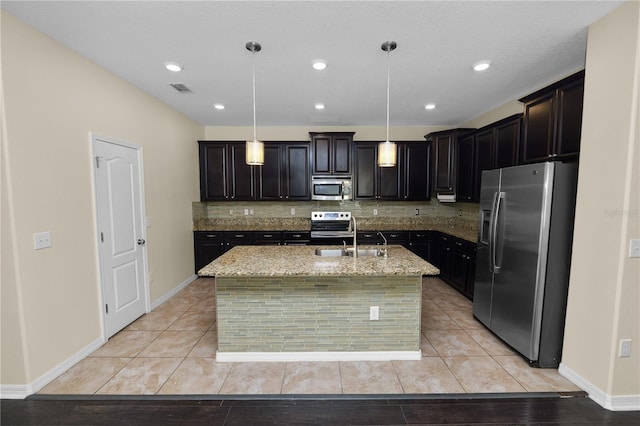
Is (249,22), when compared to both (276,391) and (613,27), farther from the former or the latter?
(276,391)

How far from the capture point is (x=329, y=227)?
5.00 metres

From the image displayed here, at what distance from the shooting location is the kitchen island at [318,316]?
2.50 metres

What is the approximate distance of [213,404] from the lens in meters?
2.01

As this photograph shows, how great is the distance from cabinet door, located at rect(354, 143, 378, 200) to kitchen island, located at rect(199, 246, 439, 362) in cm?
264

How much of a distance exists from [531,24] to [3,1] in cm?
363

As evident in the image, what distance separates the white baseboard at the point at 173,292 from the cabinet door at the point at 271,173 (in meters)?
1.86

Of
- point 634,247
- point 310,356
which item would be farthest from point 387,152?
point 310,356

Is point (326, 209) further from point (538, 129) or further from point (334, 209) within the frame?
point (538, 129)

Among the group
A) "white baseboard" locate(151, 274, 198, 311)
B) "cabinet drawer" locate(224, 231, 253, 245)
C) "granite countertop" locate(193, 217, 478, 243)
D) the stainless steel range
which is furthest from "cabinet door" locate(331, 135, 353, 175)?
"white baseboard" locate(151, 274, 198, 311)

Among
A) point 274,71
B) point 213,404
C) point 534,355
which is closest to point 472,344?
point 534,355

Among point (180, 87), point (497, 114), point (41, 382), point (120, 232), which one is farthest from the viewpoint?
point (497, 114)

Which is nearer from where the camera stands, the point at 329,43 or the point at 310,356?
the point at 329,43

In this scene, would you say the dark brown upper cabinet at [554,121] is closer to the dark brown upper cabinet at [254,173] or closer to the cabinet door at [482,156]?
the cabinet door at [482,156]

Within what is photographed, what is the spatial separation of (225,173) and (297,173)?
1298mm
